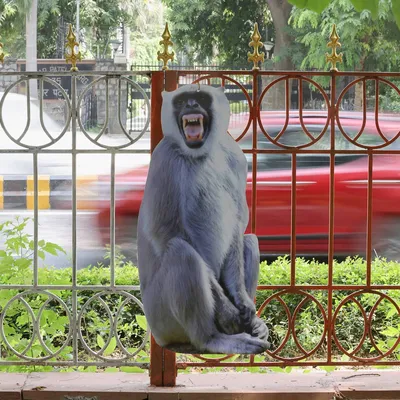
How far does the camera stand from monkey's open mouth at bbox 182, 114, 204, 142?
263 cm

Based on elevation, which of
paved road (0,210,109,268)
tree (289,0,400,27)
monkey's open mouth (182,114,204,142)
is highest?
tree (289,0,400,27)

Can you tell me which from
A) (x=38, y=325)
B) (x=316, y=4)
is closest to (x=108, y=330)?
(x=38, y=325)

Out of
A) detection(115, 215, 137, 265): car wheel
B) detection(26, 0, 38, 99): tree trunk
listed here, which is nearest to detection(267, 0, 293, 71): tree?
detection(26, 0, 38, 99): tree trunk

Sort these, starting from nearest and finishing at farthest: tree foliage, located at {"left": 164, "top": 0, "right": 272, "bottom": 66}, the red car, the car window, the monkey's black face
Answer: the monkey's black face, the red car, the car window, tree foliage, located at {"left": 164, "top": 0, "right": 272, "bottom": 66}

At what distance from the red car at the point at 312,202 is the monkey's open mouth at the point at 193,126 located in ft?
7.58

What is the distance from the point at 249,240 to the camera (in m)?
2.77

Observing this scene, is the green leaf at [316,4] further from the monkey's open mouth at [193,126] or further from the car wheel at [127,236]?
the car wheel at [127,236]

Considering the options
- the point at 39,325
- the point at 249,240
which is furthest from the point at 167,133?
the point at 39,325

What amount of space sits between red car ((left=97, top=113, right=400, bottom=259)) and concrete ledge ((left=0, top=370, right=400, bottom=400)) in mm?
1854

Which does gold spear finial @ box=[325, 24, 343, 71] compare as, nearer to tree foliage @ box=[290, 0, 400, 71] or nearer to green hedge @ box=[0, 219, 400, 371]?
green hedge @ box=[0, 219, 400, 371]

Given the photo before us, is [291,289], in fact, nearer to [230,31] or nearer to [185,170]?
[185,170]

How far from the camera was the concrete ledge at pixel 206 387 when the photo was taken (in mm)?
2998

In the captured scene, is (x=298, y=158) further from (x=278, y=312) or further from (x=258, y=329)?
(x=258, y=329)

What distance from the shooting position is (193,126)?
2.64 metres
